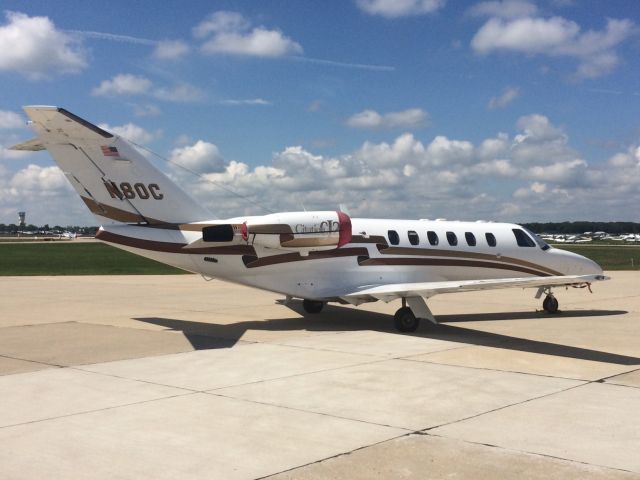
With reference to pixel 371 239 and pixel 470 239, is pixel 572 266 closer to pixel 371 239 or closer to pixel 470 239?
pixel 470 239

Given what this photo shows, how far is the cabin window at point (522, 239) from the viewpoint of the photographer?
19.8m

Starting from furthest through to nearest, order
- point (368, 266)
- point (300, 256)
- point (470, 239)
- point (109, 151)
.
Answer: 1. point (470, 239)
2. point (368, 266)
3. point (300, 256)
4. point (109, 151)

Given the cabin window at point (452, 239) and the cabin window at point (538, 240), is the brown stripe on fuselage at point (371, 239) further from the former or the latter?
the cabin window at point (538, 240)

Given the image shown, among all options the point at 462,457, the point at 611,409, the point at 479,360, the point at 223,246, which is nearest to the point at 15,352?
the point at 223,246

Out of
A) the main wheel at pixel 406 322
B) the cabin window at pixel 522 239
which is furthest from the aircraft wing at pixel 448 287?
the cabin window at pixel 522 239

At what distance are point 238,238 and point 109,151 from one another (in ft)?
11.0

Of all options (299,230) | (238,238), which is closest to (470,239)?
(299,230)

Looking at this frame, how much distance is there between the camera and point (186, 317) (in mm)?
18156

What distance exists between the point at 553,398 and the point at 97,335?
9.77 m

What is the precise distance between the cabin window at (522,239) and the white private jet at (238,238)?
12.6 ft

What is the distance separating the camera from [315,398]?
912cm

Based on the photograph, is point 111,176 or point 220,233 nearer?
point 111,176

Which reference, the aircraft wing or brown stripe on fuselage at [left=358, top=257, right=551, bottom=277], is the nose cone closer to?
brown stripe on fuselage at [left=358, top=257, right=551, bottom=277]

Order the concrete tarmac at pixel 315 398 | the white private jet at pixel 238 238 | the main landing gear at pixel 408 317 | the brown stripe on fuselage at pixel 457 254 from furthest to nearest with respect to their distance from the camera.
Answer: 1. the brown stripe on fuselage at pixel 457 254
2. the main landing gear at pixel 408 317
3. the white private jet at pixel 238 238
4. the concrete tarmac at pixel 315 398
